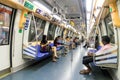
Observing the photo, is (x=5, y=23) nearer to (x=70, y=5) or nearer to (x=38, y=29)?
(x=38, y=29)

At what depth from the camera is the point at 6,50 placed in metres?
5.05

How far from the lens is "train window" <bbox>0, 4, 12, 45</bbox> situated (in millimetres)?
4855

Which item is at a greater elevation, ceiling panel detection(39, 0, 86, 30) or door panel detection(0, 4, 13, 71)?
ceiling panel detection(39, 0, 86, 30)

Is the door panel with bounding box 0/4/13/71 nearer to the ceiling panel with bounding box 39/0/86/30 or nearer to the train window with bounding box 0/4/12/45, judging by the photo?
the train window with bounding box 0/4/12/45

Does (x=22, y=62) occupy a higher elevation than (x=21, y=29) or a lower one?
lower

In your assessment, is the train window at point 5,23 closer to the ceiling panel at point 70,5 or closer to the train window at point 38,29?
the train window at point 38,29

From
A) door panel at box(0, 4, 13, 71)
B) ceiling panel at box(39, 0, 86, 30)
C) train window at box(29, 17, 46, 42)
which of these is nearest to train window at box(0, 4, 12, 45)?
door panel at box(0, 4, 13, 71)

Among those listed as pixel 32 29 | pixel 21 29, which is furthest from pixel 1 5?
pixel 32 29

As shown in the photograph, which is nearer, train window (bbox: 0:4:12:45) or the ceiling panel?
train window (bbox: 0:4:12:45)

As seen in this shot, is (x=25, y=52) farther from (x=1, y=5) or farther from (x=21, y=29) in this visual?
(x=1, y=5)

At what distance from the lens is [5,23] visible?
5031mm

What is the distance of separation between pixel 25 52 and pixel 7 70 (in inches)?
38.9

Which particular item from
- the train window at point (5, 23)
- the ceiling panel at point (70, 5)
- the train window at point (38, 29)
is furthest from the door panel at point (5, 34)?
the ceiling panel at point (70, 5)

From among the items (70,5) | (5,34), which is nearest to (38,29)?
(70,5)
